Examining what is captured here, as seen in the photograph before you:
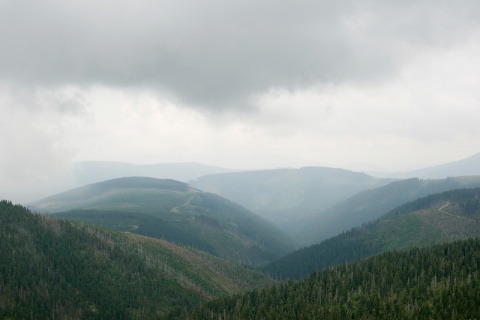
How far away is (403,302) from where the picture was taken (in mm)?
132125

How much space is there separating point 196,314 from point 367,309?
231ft

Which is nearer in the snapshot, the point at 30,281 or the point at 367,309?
the point at 367,309

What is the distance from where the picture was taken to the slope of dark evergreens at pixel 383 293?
120875 mm

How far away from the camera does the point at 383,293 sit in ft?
491

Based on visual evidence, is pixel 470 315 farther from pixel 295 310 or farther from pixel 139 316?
pixel 139 316

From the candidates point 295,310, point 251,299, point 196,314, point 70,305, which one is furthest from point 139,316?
point 295,310

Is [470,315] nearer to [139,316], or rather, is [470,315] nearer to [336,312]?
[336,312]

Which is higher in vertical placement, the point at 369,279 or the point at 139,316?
the point at 369,279

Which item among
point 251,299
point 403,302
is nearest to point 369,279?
point 403,302

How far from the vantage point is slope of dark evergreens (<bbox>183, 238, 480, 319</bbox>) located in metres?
121

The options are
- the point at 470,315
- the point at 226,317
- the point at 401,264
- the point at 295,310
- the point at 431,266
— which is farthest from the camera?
the point at 401,264

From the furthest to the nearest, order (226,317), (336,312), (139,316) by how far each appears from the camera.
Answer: (139,316), (226,317), (336,312)

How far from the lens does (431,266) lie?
6604 inches

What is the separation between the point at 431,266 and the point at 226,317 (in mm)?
89157
